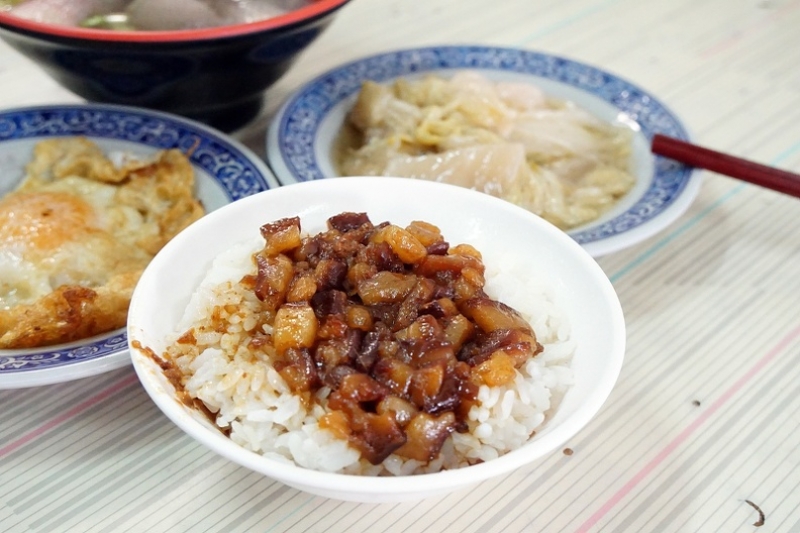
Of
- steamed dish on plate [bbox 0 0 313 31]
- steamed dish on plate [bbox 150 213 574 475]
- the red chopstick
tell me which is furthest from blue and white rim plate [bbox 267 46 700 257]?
steamed dish on plate [bbox 150 213 574 475]

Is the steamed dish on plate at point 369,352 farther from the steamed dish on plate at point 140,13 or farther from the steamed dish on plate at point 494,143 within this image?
the steamed dish on plate at point 140,13

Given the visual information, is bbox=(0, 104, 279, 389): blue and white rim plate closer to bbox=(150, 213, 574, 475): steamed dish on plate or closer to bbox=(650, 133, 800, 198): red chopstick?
bbox=(150, 213, 574, 475): steamed dish on plate

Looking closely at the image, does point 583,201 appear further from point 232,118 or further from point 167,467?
point 167,467

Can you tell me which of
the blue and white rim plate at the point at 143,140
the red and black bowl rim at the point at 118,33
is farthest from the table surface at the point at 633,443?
the red and black bowl rim at the point at 118,33

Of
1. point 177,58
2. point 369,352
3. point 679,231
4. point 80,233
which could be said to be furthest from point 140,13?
point 679,231

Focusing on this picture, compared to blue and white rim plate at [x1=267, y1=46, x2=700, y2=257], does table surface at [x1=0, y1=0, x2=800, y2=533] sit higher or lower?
lower

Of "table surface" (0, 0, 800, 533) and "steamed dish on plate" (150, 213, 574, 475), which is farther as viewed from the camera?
"table surface" (0, 0, 800, 533)

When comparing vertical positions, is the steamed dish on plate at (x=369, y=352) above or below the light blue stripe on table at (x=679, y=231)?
above
